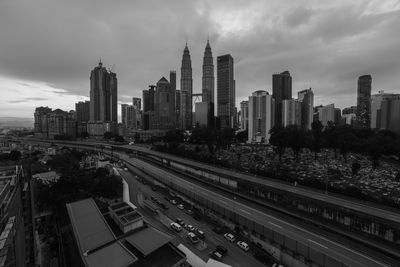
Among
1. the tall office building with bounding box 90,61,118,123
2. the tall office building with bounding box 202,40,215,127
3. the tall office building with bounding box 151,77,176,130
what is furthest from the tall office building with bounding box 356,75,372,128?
the tall office building with bounding box 90,61,118,123

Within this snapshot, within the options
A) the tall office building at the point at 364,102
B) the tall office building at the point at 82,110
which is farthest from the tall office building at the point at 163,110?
the tall office building at the point at 364,102

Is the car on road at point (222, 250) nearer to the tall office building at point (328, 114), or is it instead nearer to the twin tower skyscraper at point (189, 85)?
the tall office building at point (328, 114)

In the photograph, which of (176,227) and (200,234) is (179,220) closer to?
(176,227)

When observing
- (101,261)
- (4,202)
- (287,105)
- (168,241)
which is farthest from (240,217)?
(287,105)

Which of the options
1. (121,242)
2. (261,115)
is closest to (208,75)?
(261,115)

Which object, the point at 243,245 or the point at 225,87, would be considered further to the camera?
the point at 225,87

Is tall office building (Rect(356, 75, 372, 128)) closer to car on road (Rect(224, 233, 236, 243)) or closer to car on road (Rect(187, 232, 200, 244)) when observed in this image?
car on road (Rect(224, 233, 236, 243))

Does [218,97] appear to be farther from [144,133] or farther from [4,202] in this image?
[4,202]
